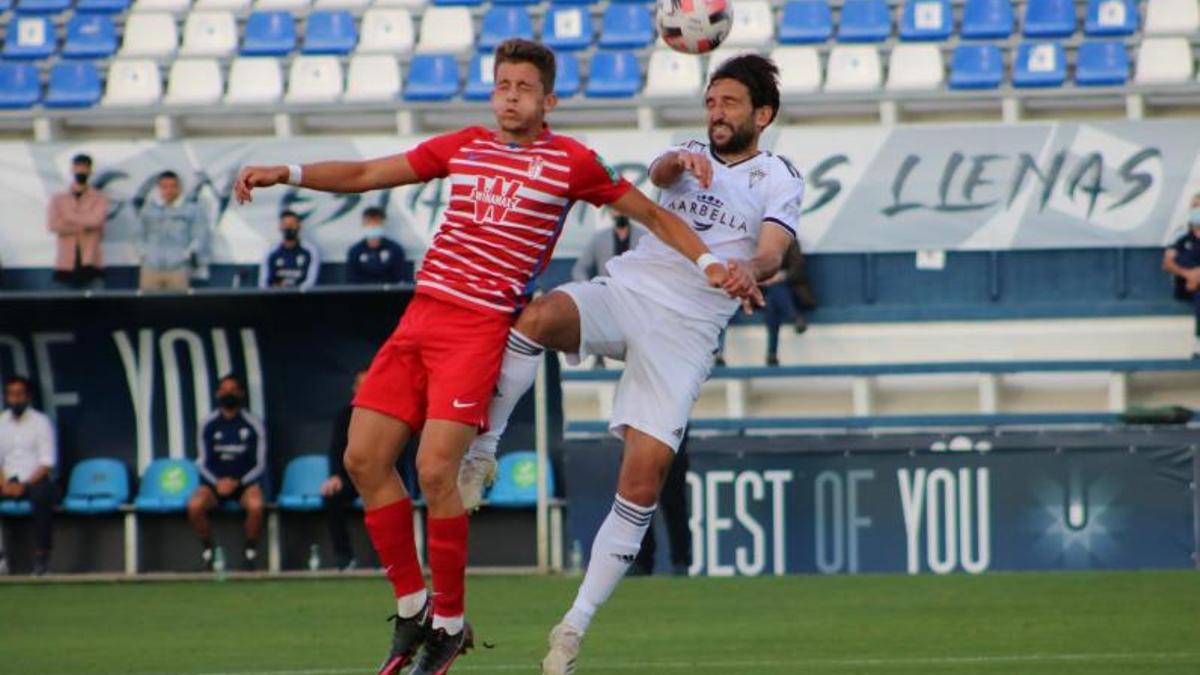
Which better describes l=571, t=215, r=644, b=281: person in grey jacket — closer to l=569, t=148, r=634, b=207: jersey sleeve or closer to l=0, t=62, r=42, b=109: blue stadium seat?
l=0, t=62, r=42, b=109: blue stadium seat

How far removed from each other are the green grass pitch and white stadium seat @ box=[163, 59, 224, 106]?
22.0ft

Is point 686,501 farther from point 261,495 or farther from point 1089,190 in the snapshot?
point 1089,190

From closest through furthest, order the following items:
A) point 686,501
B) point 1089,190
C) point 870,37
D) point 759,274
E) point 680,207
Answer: point 759,274, point 680,207, point 686,501, point 1089,190, point 870,37

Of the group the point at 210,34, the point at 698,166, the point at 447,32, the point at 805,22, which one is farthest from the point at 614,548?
the point at 210,34

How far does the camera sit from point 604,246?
53.3ft

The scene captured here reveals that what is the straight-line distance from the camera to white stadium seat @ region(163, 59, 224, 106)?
19.4 metres

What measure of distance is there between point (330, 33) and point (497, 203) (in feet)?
42.4

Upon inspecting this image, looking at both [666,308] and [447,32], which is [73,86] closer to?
[447,32]

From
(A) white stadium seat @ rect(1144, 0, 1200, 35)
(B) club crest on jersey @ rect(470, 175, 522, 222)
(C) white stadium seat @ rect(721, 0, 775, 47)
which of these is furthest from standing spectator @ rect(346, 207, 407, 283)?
(B) club crest on jersey @ rect(470, 175, 522, 222)

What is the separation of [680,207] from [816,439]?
21.5 feet

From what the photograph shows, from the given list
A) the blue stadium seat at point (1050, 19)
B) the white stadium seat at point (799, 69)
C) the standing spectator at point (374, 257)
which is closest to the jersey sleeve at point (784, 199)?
the standing spectator at point (374, 257)

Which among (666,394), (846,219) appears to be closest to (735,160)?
(666,394)

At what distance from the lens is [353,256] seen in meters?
17.3

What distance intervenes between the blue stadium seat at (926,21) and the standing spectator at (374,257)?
4775mm
